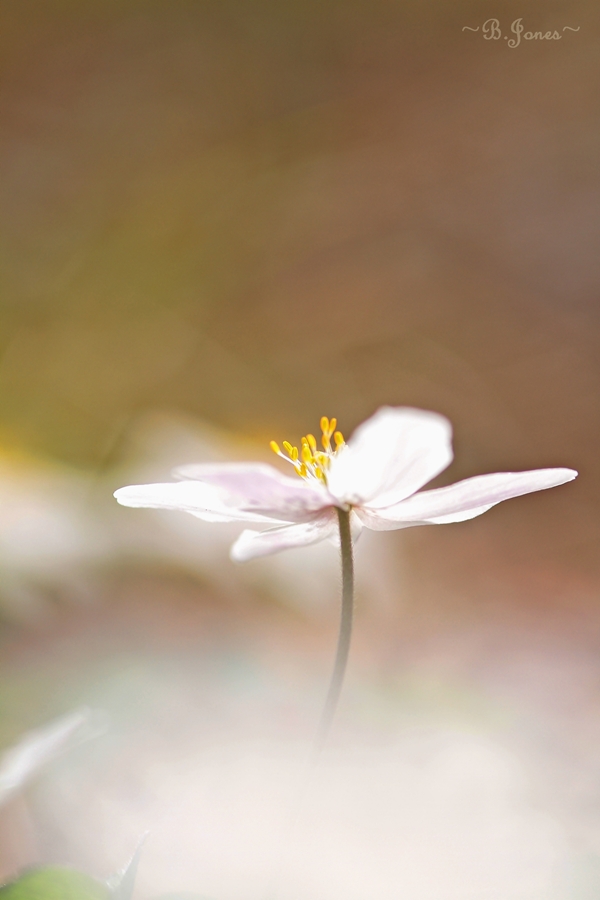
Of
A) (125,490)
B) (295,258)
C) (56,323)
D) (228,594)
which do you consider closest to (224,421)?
(56,323)

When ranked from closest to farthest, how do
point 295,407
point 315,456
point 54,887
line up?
point 54,887
point 315,456
point 295,407

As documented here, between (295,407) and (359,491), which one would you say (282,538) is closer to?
(359,491)

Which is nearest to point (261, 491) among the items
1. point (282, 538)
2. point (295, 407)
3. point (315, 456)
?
point (282, 538)

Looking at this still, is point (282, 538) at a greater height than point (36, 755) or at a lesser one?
greater

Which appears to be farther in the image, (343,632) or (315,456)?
(315,456)

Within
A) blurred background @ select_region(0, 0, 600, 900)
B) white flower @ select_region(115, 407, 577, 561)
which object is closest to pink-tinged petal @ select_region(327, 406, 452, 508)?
white flower @ select_region(115, 407, 577, 561)

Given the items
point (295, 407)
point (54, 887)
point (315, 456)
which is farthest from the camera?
point (295, 407)
